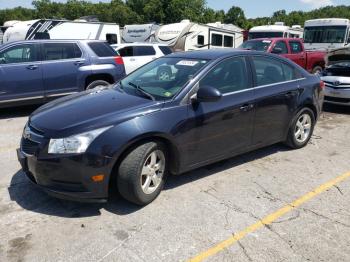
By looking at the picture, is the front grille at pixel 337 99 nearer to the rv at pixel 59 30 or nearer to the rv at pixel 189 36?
the rv at pixel 59 30

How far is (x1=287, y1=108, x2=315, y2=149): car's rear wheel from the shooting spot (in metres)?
5.41

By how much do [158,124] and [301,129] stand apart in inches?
115

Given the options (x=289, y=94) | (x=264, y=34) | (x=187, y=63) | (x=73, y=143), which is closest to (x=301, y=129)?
(x=289, y=94)

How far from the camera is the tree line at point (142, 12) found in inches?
2108

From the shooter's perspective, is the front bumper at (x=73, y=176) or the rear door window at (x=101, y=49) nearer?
the front bumper at (x=73, y=176)

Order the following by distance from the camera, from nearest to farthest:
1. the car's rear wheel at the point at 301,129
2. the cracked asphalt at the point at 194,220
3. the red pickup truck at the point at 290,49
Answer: the cracked asphalt at the point at 194,220
the car's rear wheel at the point at 301,129
the red pickup truck at the point at 290,49

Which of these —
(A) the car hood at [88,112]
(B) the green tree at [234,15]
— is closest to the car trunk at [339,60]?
(A) the car hood at [88,112]

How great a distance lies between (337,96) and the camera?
8.36m

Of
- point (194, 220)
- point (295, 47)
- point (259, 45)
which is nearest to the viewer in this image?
point (194, 220)

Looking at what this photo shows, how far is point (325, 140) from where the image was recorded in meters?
6.25

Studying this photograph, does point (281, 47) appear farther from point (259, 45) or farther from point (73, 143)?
point (73, 143)

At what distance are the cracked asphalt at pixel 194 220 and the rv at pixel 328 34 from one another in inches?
574

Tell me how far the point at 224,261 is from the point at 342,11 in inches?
3943

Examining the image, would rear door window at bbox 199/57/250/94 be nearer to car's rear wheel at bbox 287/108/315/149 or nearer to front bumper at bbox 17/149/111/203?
car's rear wheel at bbox 287/108/315/149
